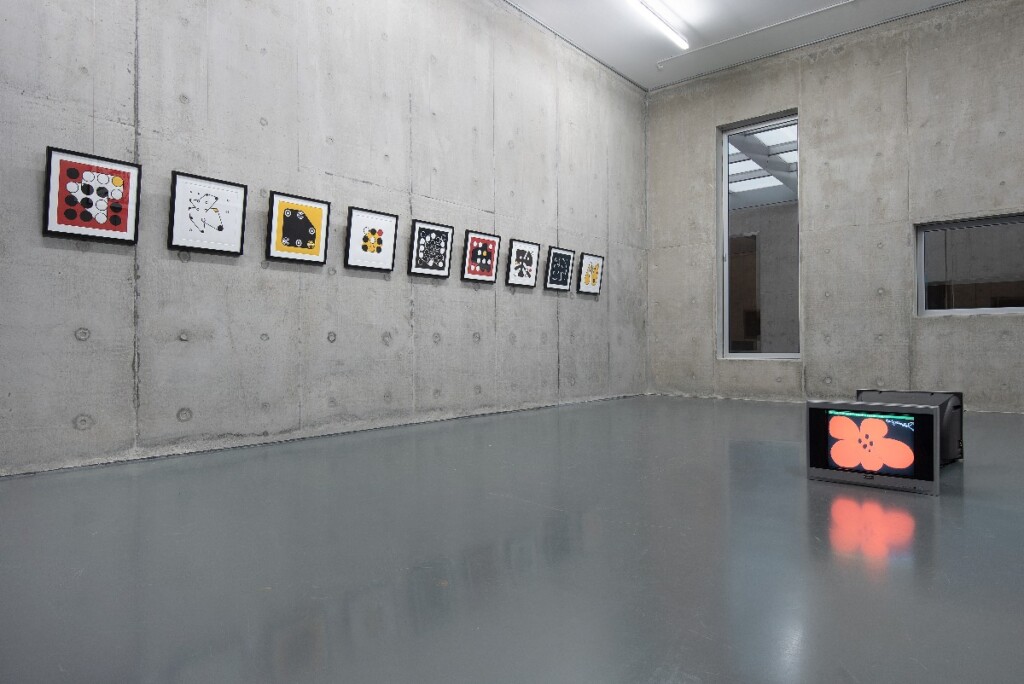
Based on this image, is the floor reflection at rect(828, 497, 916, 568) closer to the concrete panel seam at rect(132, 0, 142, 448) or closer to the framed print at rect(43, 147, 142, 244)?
the concrete panel seam at rect(132, 0, 142, 448)

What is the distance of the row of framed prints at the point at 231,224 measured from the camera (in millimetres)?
4199

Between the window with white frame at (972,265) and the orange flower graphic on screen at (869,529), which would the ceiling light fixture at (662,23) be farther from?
the orange flower graphic on screen at (869,529)

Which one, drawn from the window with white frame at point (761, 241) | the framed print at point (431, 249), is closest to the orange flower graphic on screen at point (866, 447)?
the framed print at point (431, 249)

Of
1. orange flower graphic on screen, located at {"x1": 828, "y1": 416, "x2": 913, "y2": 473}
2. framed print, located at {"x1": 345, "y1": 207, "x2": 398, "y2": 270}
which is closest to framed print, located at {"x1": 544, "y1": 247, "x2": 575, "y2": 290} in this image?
framed print, located at {"x1": 345, "y1": 207, "x2": 398, "y2": 270}

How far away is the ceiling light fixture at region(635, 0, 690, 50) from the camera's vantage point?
774cm

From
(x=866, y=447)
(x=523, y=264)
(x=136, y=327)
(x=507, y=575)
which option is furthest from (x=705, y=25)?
(x=507, y=575)

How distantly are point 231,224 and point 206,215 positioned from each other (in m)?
0.21

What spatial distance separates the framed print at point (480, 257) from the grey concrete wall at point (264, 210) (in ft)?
0.46

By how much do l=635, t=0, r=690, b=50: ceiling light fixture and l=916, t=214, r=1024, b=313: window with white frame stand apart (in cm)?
424

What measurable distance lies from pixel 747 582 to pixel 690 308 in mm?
8201

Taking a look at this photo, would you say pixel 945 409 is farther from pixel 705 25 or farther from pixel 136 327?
pixel 705 25

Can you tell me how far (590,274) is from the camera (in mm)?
9062

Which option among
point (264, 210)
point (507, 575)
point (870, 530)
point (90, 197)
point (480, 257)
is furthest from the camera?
point (480, 257)

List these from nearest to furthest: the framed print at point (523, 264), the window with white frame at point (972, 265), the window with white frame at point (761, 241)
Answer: the window with white frame at point (972, 265) < the framed print at point (523, 264) < the window with white frame at point (761, 241)
